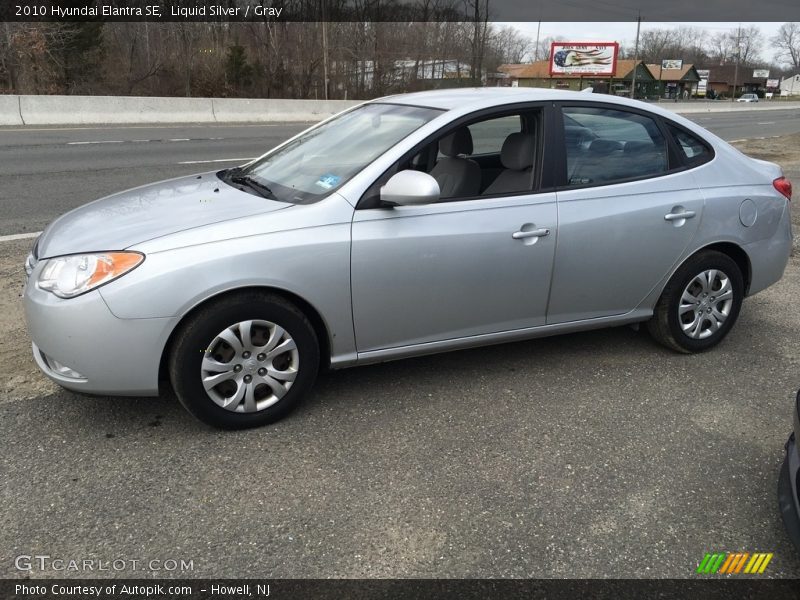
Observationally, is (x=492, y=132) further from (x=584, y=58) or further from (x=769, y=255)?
(x=584, y=58)

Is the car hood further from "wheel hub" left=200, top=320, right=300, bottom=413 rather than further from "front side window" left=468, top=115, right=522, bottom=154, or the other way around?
"front side window" left=468, top=115, right=522, bottom=154

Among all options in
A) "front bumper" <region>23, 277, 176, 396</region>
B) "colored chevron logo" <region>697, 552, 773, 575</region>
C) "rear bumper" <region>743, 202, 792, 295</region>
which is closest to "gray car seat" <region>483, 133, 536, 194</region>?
"rear bumper" <region>743, 202, 792, 295</region>

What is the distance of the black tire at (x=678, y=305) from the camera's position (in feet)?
13.9

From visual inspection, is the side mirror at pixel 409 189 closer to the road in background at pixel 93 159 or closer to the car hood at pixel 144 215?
the car hood at pixel 144 215

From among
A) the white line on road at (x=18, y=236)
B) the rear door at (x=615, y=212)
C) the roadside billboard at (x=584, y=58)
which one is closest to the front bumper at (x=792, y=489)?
the rear door at (x=615, y=212)

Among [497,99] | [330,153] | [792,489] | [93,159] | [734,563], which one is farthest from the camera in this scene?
[93,159]

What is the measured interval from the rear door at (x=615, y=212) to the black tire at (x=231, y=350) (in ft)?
4.84

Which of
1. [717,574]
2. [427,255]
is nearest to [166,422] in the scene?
[427,255]

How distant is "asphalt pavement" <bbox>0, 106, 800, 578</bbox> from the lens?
8.45 ft

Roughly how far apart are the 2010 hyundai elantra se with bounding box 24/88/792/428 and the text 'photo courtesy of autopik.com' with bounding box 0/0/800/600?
0.02m

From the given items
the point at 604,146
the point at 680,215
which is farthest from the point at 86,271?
the point at 680,215

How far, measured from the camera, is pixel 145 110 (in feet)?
68.3

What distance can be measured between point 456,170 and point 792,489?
240 centimetres

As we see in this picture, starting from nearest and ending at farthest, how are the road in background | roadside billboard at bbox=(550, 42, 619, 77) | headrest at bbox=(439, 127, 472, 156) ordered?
headrest at bbox=(439, 127, 472, 156) < the road in background < roadside billboard at bbox=(550, 42, 619, 77)
